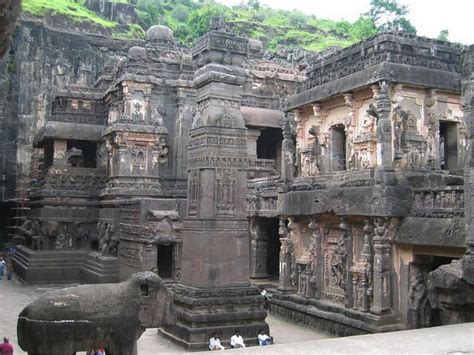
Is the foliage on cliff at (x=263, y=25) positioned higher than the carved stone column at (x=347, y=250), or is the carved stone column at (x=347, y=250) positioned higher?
the foliage on cliff at (x=263, y=25)

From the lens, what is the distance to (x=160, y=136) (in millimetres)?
23125

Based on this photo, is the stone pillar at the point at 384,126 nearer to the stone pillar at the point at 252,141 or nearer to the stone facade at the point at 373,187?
the stone facade at the point at 373,187

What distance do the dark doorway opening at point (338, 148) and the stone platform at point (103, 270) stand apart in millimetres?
8809

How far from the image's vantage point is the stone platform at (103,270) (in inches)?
756

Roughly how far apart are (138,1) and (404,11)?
29.8m

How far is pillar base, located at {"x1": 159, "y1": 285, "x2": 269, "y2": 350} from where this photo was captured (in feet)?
34.9

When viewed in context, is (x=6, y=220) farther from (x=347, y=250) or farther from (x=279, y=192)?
(x=347, y=250)

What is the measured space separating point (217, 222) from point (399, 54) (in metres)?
6.05

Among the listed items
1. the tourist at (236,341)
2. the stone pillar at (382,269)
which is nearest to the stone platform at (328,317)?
the stone pillar at (382,269)

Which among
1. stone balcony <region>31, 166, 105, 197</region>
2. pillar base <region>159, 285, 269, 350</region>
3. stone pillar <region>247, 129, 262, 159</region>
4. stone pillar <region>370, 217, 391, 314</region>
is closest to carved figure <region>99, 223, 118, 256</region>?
stone balcony <region>31, 166, 105, 197</region>

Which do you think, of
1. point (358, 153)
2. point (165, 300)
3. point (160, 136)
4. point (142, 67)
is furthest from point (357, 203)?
point (142, 67)

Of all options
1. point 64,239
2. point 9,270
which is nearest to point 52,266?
point 64,239

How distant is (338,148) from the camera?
15.4 m

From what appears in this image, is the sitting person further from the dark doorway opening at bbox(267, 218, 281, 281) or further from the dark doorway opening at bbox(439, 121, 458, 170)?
the dark doorway opening at bbox(267, 218, 281, 281)
